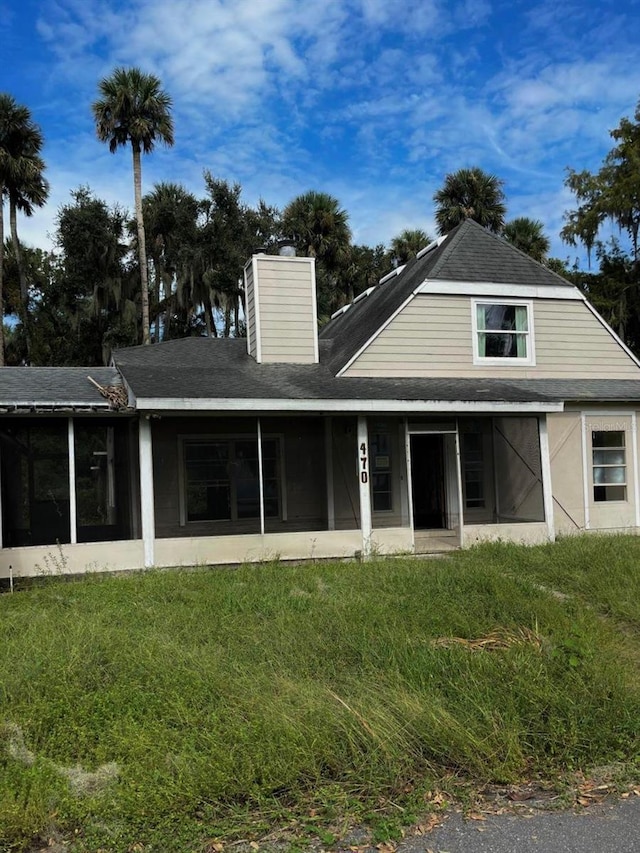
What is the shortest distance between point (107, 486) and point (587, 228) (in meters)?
22.5

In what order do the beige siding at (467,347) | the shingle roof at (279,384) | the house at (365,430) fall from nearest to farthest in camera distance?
the shingle roof at (279,384) → the house at (365,430) → the beige siding at (467,347)

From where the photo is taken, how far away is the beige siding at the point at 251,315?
1385 centimetres

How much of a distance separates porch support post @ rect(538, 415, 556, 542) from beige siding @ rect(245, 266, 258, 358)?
17.8ft

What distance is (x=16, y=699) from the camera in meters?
4.98

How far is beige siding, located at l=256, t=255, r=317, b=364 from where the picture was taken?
45.2 feet

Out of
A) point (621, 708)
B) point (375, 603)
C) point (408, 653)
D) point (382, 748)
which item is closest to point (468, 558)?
point (375, 603)

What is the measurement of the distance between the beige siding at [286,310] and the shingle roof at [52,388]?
299 centimetres

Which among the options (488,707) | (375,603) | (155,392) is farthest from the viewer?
(155,392)

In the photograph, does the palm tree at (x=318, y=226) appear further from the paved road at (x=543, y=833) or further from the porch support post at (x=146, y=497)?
the paved road at (x=543, y=833)

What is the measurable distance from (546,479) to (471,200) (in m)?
19.8

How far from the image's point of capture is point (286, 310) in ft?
45.5

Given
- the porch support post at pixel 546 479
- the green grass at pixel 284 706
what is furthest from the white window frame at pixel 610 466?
the green grass at pixel 284 706

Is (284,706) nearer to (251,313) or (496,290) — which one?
(251,313)

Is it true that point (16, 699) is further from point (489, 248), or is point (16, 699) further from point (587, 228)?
point (587, 228)
